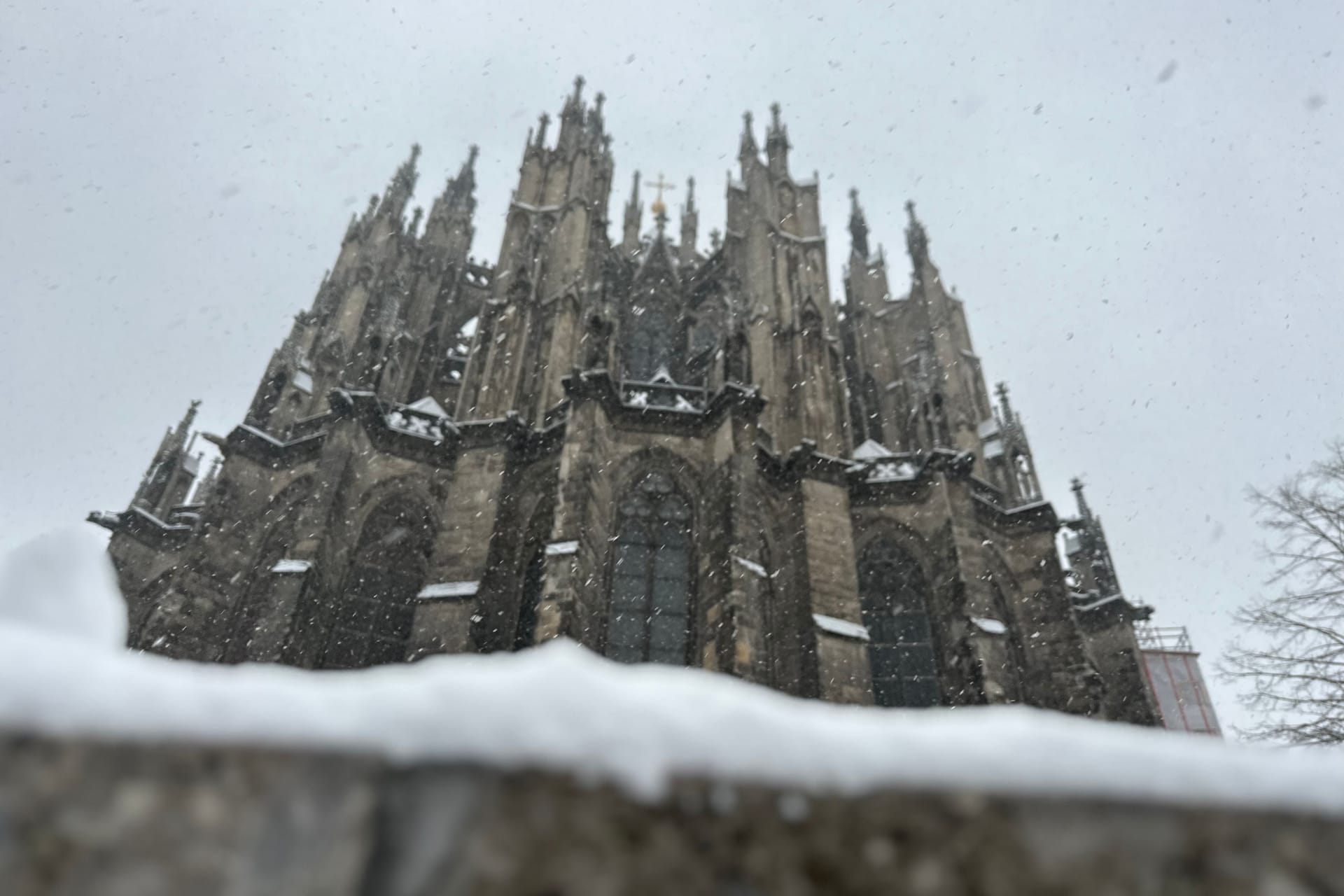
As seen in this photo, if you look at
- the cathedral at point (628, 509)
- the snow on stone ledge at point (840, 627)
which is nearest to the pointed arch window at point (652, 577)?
the cathedral at point (628, 509)

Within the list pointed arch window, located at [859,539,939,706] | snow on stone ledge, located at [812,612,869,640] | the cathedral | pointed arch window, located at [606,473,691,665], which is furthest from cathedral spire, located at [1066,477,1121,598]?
pointed arch window, located at [606,473,691,665]

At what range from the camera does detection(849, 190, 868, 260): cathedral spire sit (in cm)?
2347

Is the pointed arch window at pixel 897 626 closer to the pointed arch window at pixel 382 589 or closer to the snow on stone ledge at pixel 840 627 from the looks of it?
the snow on stone ledge at pixel 840 627

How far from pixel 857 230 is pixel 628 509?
1569 centimetres

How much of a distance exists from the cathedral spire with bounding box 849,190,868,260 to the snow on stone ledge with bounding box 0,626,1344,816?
23.7 meters

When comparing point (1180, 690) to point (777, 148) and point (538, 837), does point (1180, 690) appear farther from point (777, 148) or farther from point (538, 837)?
point (538, 837)

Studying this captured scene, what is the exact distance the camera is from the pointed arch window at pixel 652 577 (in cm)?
1200

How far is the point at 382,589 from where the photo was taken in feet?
44.7

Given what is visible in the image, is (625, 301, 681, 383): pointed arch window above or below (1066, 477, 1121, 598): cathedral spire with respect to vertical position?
above

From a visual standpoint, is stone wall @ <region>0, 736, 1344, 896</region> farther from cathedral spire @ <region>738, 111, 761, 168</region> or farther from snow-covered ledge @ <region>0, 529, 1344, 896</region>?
cathedral spire @ <region>738, 111, 761, 168</region>

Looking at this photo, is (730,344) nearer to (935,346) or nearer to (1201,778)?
(935,346)

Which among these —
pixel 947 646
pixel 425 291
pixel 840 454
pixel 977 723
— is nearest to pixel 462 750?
pixel 977 723

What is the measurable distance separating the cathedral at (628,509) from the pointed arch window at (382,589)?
4 centimetres

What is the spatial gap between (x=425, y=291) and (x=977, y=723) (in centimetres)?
2222
